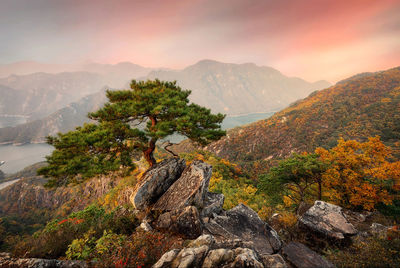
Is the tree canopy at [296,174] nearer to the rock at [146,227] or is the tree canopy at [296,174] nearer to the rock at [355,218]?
the rock at [355,218]

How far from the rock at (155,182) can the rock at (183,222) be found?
165 centimetres

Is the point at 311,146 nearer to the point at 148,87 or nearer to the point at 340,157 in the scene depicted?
the point at 340,157

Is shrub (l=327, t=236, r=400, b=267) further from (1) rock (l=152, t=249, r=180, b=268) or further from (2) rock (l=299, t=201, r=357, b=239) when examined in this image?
(1) rock (l=152, t=249, r=180, b=268)

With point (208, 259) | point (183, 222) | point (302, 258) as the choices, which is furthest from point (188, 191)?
point (302, 258)

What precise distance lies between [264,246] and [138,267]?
17.3 ft

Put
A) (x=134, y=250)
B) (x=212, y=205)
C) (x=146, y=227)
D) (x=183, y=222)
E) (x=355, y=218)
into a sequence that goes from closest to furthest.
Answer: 1. (x=134, y=250)
2. (x=183, y=222)
3. (x=146, y=227)
4. (x=212, y=205)
5. (x=355, y=218)

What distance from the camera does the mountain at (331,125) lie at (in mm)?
60625

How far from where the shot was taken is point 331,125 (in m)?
76.4

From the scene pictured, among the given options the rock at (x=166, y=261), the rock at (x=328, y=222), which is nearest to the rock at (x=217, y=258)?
the rock at (x=166, y=261)

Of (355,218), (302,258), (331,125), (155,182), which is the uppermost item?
(155,182)

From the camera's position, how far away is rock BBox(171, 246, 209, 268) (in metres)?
4.28

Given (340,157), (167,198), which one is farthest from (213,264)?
(340,157)

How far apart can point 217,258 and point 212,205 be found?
4.46m

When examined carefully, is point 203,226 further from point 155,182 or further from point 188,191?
point 155,182
